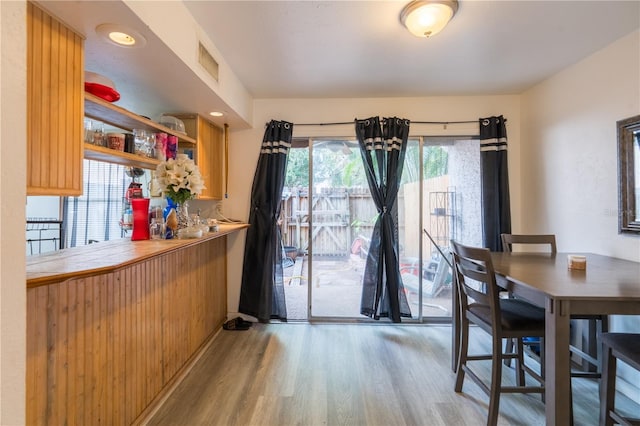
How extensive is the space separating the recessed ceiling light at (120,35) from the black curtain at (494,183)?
2.99 m

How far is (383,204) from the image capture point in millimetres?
2873

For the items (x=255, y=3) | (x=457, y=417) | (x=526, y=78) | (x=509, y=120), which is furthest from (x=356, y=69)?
(x=457, y=417)

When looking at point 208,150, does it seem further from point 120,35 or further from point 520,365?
point 520,365

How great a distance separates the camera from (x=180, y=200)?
182 cm

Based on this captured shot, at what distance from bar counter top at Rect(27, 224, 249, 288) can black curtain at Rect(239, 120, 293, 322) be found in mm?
1220

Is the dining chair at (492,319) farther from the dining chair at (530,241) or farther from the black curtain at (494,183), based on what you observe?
the black curtain at (494,183)

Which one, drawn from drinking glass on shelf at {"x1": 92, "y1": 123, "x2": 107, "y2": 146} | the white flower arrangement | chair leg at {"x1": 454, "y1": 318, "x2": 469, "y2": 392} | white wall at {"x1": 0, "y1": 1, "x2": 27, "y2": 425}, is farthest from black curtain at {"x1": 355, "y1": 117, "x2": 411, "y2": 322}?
white wall at {"x1": 0, "y1": 1, "x2": 27, "y2": 425}

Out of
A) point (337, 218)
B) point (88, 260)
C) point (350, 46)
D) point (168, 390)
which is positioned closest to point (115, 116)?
point (88, 260)

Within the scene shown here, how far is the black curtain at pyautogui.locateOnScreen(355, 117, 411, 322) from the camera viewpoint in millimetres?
2844

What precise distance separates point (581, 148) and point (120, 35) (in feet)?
10.6

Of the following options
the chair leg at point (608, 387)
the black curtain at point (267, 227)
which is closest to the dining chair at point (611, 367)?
the chair leg at point (608, 387)

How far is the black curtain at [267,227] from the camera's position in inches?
115

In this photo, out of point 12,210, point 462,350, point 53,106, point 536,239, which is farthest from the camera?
point 536,239

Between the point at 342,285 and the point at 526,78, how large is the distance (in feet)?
8.85
